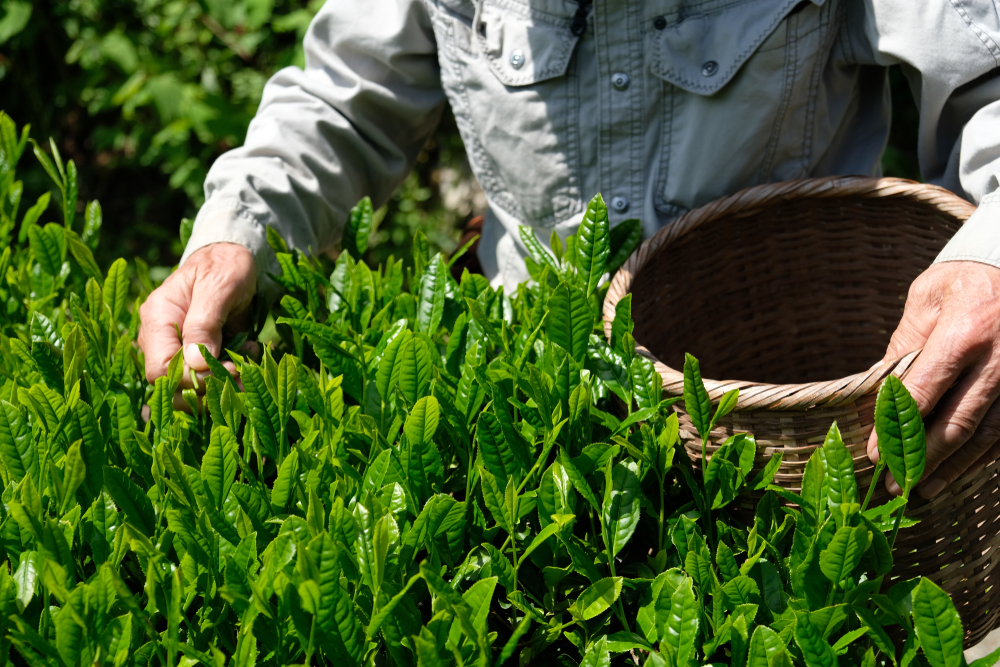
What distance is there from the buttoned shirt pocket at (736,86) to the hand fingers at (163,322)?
819mm

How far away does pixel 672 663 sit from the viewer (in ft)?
2.44

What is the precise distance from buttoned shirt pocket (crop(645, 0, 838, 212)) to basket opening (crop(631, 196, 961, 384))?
97mm

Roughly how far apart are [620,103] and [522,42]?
197 millimetres

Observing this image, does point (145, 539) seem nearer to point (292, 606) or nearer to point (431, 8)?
point (292, 606)

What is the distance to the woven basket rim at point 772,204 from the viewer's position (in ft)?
3.06

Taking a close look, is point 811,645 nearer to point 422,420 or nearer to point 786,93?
point 422,420

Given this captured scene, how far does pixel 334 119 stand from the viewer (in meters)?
1.63

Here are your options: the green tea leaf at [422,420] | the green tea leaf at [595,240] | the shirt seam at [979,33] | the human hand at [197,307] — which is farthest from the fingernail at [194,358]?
the shirt seam at [979,33]

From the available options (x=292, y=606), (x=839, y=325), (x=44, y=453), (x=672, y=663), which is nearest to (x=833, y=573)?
(x=672, y=663)

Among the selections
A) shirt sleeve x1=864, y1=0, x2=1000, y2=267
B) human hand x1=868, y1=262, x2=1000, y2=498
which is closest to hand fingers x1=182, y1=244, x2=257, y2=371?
human hand x1=868, y1=262, x2=1000, y2=498

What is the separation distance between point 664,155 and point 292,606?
107cm

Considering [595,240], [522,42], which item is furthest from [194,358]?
[522,42]

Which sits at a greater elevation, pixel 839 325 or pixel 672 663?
pixel 672 663

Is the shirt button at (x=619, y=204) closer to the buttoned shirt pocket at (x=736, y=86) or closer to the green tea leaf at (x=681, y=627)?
the buttoned shirt pocket at (x=736, y=86)
